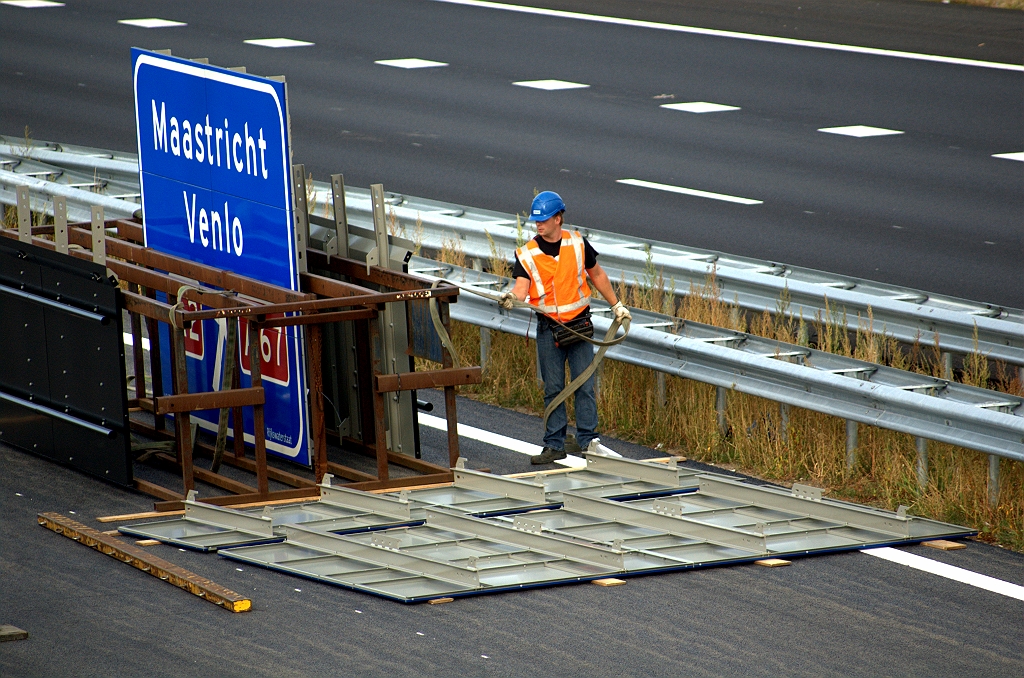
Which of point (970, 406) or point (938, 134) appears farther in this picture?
point (938, 134)

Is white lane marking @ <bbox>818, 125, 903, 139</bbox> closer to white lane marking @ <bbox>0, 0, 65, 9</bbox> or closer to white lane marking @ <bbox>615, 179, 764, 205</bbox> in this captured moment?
white lane marking @ <bbox>615, 179, 764, 205</bbox>

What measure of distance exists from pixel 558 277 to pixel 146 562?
3605 millimetres

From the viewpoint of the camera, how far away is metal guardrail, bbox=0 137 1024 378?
12.2m

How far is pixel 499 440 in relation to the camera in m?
12.4

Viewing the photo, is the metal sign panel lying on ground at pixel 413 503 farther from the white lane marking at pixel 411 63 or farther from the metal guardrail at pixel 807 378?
the white lane marking at pixel 411 63

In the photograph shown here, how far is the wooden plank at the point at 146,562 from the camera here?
352 inches

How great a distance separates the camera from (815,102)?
25047 mm

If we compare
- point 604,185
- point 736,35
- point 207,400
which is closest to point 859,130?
point 604,185

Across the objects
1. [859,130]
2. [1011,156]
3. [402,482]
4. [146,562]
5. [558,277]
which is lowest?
[402,482]

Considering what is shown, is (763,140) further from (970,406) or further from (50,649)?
(50,649)

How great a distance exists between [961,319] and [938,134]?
1169cm

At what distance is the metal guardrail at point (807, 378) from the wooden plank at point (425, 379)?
146 cm

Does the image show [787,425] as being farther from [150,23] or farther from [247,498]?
[150,23]

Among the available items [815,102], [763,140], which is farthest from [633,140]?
[815,102]
